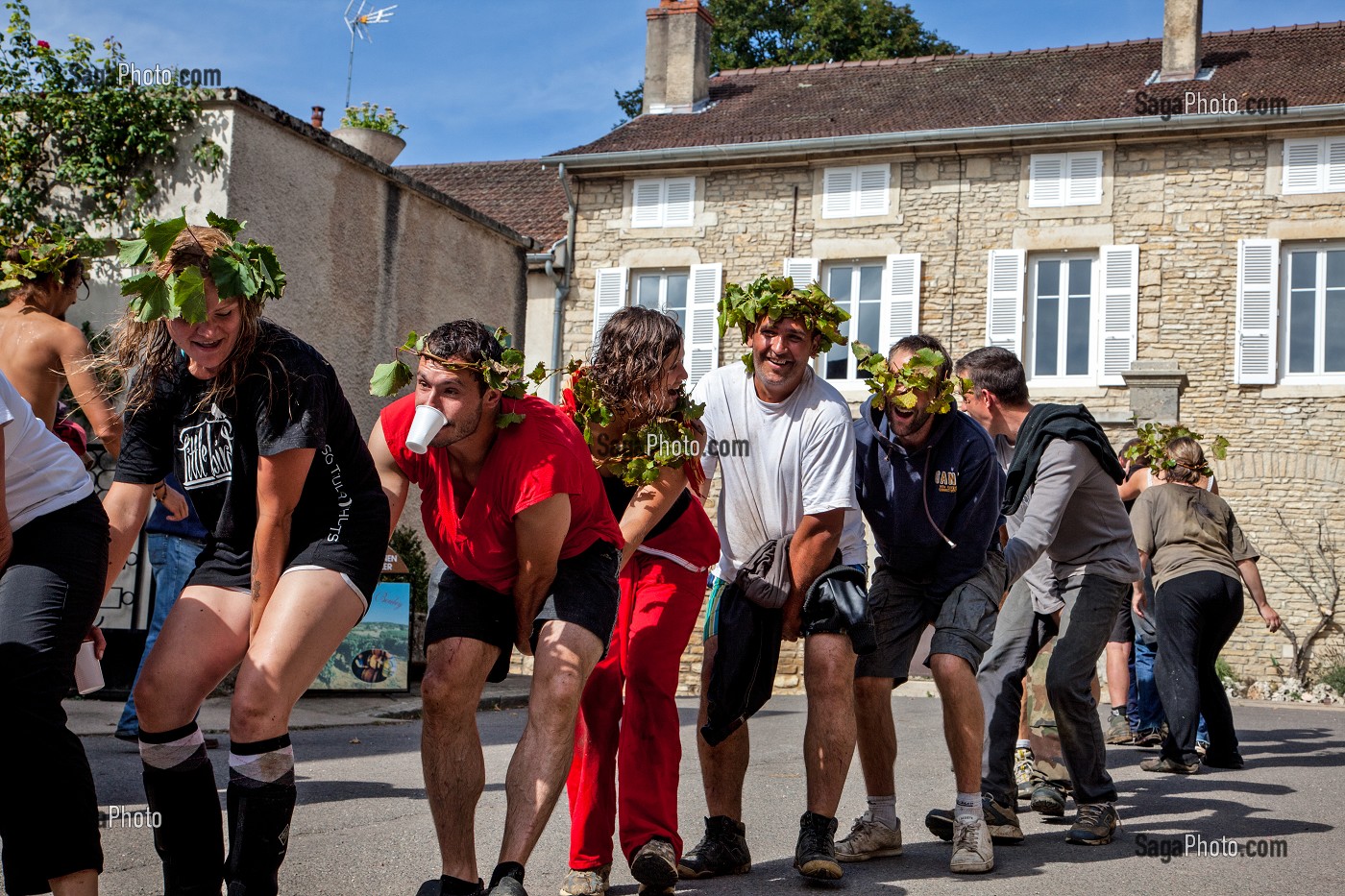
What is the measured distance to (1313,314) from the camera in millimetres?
20031

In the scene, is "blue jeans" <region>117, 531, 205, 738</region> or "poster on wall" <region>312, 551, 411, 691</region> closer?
"blue jeans" <region>117, 531, 205, 738</region>

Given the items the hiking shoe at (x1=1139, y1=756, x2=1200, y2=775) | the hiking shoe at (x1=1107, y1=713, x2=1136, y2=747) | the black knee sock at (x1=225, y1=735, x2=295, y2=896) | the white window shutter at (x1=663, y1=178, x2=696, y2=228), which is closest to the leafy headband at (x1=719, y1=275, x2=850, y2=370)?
the black knee sock at (x1=225, y1=735, x2=295, y2=896)

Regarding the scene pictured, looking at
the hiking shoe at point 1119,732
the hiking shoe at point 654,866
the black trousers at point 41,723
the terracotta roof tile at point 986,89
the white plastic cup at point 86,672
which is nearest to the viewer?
the black trousers at point 41,723

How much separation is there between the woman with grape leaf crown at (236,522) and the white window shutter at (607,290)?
18.7 metres

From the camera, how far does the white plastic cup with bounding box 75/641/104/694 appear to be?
4.18 m

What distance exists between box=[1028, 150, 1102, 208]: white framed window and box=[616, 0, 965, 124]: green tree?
15.9 meters

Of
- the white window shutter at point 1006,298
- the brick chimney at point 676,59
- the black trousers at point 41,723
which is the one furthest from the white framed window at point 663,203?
the black trousers at point 41,723

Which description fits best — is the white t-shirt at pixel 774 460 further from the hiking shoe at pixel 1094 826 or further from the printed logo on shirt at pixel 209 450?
the printed logo on shirt at pixel 209 450

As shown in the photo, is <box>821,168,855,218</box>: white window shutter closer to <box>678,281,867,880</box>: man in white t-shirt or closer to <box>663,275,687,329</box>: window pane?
<box>663,275,687,329</box>: window pane

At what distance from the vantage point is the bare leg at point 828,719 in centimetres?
540

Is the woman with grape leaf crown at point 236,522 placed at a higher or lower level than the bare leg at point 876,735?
higher

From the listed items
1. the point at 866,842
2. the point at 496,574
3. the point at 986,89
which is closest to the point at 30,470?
the point at 496,574

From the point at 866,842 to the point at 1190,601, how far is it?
4.44m

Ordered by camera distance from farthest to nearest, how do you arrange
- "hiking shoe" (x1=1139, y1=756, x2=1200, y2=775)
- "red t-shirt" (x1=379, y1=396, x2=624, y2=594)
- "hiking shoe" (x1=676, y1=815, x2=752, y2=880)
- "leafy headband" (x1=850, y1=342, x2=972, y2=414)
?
1. "hiking shoe" (x1=1139, y1=756, x2=1200, y2=775)
2. "leafy headband" (x1=850, y1=342, x2=972, y2=414)
3. "hiking shoe" (x1=676, y1=815, x2=752, y2=880)
4. "red t-shirt" (x1=379, y1=396, x2=624, y2=594)
